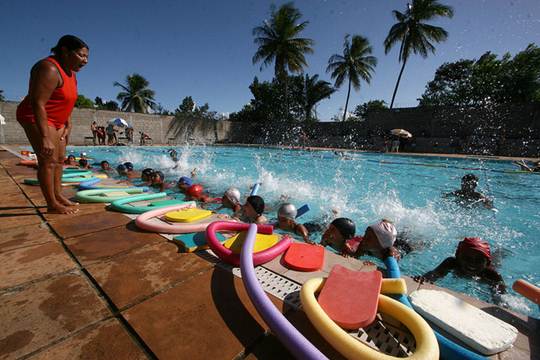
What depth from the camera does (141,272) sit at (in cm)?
177

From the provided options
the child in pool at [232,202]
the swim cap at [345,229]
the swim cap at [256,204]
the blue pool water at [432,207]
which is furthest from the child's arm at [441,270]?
the child in pool at [232,202]

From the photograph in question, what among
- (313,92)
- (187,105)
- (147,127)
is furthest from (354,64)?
(187,105)

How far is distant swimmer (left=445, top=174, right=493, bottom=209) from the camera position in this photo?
19.4 feet

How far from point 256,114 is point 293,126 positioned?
230 inches

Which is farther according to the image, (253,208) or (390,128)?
(390,128)

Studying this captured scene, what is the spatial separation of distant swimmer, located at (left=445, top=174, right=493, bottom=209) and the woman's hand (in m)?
7.59

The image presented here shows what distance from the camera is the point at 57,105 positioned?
8.97 ft

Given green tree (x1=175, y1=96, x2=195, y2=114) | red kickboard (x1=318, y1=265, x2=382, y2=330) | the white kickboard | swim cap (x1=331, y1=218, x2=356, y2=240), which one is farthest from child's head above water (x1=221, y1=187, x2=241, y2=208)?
green tree (x1=175, y1=96, x2=195, y2=114)

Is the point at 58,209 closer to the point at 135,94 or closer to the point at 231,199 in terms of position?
the point at 231,199

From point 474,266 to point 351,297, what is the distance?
225 cm

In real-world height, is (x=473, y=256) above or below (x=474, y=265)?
above

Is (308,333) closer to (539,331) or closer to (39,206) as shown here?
(539,331)

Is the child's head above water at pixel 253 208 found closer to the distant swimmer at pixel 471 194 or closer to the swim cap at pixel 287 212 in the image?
the swim cap at pixel 287 212

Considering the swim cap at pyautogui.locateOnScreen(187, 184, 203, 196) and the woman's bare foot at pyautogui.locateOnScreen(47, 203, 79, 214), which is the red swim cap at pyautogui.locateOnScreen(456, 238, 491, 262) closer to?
the woman's bare foot at pyautogui.locateOnScreen(47, 203, 79, 214)
